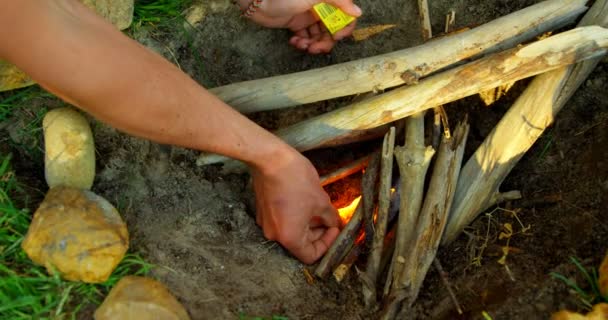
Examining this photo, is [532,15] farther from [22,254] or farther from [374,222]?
[22,254]

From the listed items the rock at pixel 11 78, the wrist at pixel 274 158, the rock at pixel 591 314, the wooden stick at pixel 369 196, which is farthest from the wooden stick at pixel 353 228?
the rock at pixel 11 78

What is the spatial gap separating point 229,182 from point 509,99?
1.18 m

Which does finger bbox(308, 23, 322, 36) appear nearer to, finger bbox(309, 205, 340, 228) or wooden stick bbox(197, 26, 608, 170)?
wooden stick bbox(197, 26, 608, 170)

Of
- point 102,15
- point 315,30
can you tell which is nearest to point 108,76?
point 102,15

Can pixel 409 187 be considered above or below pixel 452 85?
below

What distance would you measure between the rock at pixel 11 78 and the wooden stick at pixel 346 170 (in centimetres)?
118

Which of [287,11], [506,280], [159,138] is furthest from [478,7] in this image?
[159,138]

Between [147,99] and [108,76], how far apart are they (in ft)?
0.46

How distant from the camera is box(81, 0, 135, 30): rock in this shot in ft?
7.88

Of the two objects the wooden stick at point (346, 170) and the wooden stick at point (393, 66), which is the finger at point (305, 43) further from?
the wooden stick at point (346, 170)

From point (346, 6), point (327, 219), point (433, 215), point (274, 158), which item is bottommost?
point (327, 219)

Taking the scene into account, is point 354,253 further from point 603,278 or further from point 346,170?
point 603,278

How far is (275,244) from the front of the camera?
2377 millimetres

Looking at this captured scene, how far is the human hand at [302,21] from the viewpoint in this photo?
8.26 feet
